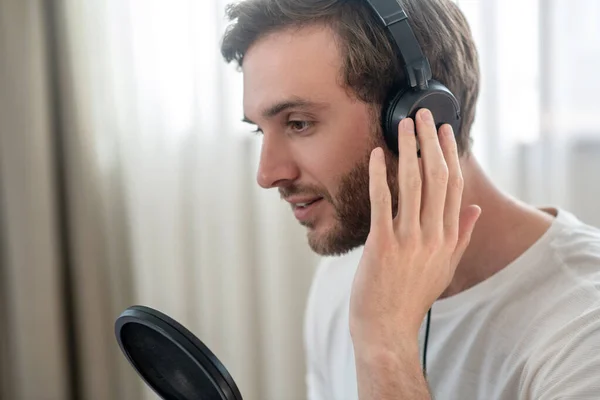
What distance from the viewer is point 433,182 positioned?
813mm

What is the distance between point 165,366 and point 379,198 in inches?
13.7

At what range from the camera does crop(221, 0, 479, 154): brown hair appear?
92 cm

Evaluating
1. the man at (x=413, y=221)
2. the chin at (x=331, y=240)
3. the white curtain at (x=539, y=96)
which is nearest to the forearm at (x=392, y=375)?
the man at (x=413, y=221)

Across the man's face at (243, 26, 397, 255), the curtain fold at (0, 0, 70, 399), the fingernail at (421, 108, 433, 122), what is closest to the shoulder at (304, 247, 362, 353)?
the man's face at (243, 26, 397, 255)

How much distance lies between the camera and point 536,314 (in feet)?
2.80

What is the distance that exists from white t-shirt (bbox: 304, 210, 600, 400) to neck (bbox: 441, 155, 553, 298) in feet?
0.08

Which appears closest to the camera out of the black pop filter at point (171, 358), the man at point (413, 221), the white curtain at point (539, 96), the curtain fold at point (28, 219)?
the black pop filter at point (171, 358)

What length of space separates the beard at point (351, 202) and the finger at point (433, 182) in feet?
0.36

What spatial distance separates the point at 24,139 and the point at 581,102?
4.77 ft

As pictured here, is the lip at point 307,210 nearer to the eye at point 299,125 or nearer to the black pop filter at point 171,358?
the eye at point 299,125

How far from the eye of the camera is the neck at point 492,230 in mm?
955

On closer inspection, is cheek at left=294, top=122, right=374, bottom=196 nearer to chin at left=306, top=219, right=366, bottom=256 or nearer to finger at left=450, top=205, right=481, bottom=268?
chin at left=306, top=219, right=366, bottom=256

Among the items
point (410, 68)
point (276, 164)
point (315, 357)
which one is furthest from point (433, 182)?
point (315, 357)

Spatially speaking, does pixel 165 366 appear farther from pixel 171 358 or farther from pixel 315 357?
pixel 315 357
